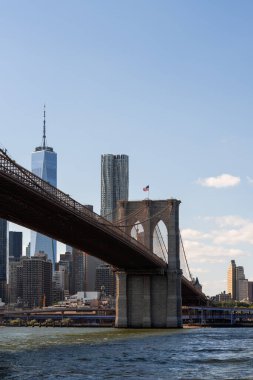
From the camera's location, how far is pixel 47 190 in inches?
2249

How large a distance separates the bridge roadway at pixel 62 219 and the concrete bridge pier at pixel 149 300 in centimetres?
169

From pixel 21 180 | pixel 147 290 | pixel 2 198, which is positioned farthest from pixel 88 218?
pixel 147 290

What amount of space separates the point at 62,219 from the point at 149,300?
30052 mm

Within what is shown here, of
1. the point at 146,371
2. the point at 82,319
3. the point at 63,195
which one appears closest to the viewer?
the point at 146,371

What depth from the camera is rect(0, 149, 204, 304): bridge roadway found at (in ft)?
171

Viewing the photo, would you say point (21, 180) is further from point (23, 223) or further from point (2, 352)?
point (23, 223)

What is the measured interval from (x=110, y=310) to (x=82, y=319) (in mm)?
6678

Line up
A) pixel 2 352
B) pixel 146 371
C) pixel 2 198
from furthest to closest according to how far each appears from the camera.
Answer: pixel 2 198, pixel 2 352, pixel 146 371

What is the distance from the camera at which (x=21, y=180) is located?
51219 millimetres

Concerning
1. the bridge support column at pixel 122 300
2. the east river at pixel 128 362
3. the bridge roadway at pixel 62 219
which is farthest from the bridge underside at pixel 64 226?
the east river at pixel 128 362

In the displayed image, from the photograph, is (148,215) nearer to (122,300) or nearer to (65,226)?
(122,300)

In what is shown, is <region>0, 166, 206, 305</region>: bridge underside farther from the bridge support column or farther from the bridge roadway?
the bridge support column

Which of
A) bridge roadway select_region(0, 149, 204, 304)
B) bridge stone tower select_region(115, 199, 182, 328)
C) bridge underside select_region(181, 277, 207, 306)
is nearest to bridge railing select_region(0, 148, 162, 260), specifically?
bridge roadway select_region(0, 149, 204, 304)

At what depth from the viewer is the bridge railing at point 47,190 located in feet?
162
